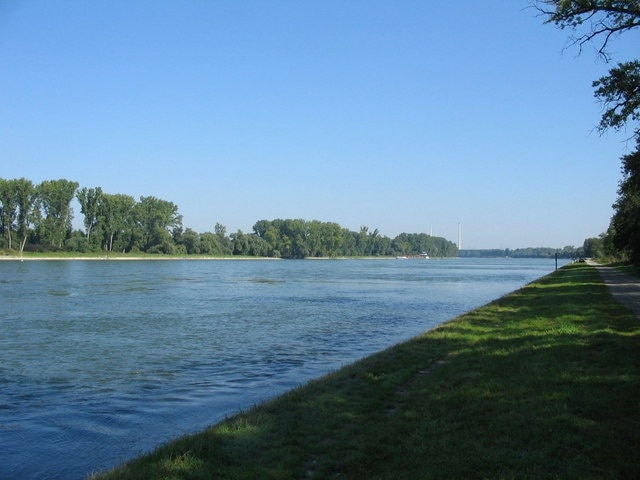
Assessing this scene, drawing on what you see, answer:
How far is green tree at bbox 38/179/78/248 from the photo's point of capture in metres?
111

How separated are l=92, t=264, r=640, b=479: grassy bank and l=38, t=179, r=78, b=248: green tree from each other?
113m

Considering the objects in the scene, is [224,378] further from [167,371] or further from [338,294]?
[338,294]

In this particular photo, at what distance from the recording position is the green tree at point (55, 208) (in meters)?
111

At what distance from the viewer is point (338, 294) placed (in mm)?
41438

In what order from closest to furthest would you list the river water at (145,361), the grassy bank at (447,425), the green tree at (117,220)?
the grassy bank at (447,425)
the river water at (145,361)
the green tree at (117,220)

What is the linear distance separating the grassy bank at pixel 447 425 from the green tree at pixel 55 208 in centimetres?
11276

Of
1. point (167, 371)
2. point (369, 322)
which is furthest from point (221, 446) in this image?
point (369, 322)

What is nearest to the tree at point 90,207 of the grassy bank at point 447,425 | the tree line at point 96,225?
the tree line at point 96,225

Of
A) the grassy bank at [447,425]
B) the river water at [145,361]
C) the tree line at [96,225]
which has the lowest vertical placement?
the river water at [145,361]

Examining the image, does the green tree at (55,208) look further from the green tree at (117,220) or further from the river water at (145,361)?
the river water at (145,361)

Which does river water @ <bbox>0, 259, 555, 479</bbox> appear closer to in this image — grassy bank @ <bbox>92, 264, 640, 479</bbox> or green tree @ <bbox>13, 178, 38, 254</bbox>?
grassy bank @ <bbox>92, 264, 640, 479</bbox>

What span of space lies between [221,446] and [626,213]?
38269 millimetres

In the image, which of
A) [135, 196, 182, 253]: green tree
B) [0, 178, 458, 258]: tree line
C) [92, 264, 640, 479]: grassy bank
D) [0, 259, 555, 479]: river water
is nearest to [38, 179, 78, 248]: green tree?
[0, 178, 458, 258]: tree line

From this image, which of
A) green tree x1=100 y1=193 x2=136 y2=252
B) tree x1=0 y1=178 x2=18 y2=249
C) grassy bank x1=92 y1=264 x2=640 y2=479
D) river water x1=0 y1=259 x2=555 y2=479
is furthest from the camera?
green tree x1=100 y1=193 x2=136 y2=252
